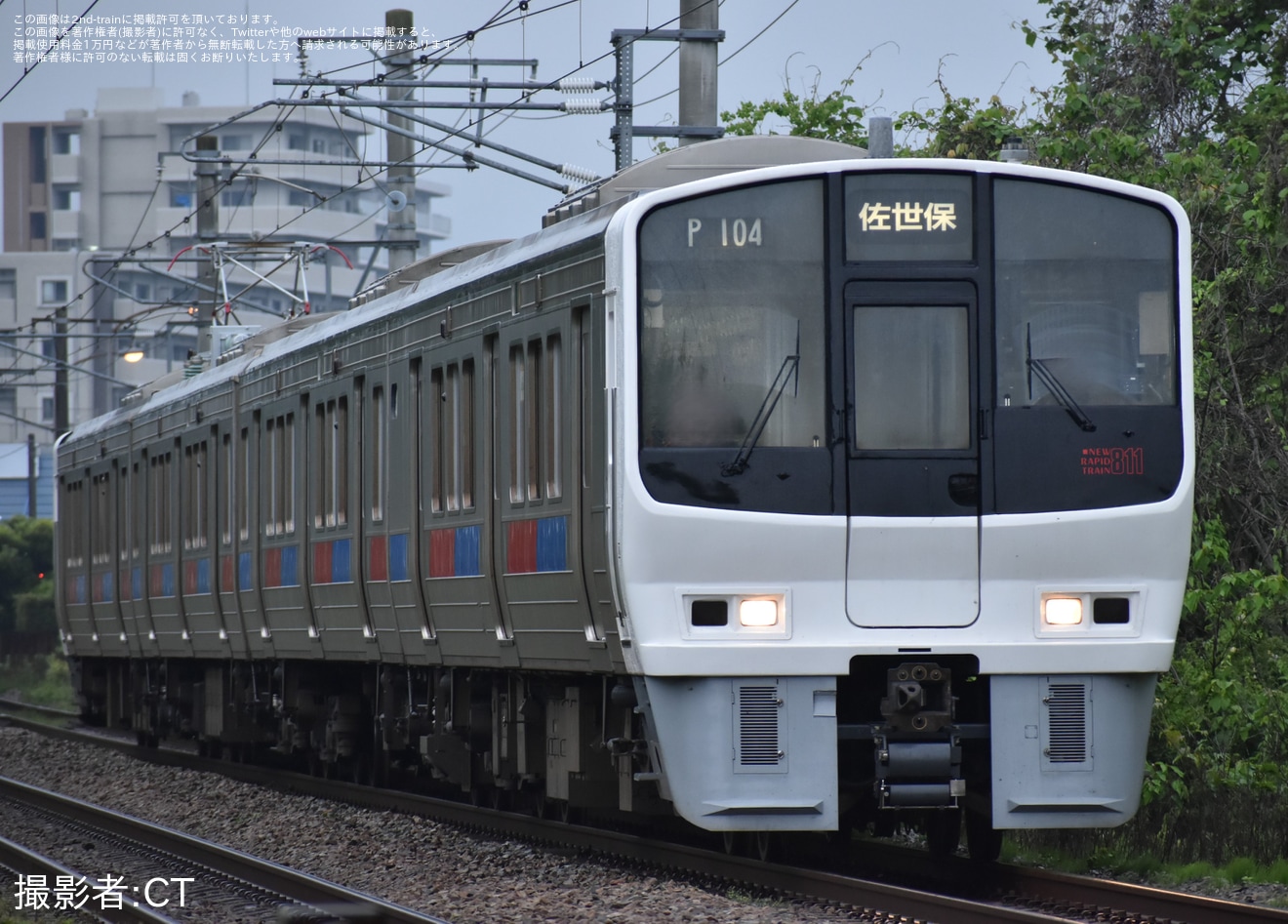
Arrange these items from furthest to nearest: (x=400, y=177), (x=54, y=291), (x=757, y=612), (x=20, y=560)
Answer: (x=54, y=291) → (x=20, y=560) → (x=400, y=177) → (x=757, y=612)

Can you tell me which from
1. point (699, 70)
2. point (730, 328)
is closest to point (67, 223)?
point (699, 70)

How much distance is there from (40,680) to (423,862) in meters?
28.1

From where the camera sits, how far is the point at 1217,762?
11203 millimetres

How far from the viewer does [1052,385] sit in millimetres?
9398

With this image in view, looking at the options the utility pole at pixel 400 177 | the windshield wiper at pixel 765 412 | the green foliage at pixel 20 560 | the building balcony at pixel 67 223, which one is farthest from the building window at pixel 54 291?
the windshield wiper at pixel 765 412

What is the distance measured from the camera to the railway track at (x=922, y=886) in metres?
8.24

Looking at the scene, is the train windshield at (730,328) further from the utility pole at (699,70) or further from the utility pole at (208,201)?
the utility pole at (208,201)

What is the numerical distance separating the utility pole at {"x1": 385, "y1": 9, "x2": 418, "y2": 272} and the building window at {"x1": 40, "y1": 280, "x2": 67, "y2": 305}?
244ft

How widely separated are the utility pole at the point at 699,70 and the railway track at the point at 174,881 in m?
6.23

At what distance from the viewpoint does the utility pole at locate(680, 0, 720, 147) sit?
53.3 feet

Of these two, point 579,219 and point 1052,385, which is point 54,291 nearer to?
point 579,219

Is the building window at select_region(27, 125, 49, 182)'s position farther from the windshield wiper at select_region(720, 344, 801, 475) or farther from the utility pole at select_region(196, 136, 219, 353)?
the windshield wiper at select_region(720, 344, 801, 475)

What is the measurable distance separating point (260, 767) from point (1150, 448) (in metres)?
11.0

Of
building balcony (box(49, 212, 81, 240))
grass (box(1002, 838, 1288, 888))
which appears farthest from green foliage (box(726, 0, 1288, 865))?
building balcony (box(49, 212, 81, 240))
